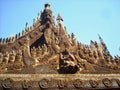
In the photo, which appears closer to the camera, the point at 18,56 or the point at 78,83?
the point at 78,83

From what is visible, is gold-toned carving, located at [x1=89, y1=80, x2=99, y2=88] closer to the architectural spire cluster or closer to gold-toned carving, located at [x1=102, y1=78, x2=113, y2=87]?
gold-toned carving, located at [x1=102, y1=78, x2=113, y2=87]

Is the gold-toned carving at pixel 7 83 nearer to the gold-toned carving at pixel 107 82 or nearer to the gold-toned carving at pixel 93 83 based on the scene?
the gold-toned carving at pixel 93 83

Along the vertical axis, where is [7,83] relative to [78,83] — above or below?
above

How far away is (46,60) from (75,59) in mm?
1063

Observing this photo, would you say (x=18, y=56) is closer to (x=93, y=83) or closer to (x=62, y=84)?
(x=62, y=84)

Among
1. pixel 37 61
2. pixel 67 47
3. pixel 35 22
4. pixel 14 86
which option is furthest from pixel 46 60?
pixel 35 22

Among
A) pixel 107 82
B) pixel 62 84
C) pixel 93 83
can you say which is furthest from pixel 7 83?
pixel 107 82

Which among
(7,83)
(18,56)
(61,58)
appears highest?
(18,56)

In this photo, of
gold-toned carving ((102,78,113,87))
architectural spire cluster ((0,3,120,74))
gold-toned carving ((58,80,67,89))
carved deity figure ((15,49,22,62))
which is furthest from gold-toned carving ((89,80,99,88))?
carved deity figure ((15,49,22,62))

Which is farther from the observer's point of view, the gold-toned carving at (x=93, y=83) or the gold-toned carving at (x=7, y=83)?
the gold-toned carving at (x=93, y=83)

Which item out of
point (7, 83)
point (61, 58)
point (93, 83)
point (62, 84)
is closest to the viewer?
point (7, 83)

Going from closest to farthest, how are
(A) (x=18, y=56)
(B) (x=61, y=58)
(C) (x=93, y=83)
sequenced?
1. (C) (x=93, y=83)
2. (A) (x=18, y=56)
3. (B) (x=61, y=58)

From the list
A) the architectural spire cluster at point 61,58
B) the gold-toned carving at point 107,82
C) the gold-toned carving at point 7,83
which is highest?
the architectural spire cluster at point 61,58

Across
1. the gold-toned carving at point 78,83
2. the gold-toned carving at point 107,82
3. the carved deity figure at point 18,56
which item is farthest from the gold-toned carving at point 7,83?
the gold-toned carving at point 107,82
